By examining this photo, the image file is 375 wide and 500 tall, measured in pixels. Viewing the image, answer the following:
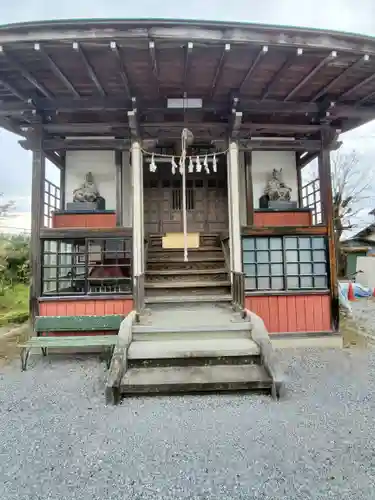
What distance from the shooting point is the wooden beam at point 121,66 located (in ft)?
14.0

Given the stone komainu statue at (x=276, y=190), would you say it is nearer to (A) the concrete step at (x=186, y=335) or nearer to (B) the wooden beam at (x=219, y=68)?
(B) the wooden beam at (x=219, y=68)

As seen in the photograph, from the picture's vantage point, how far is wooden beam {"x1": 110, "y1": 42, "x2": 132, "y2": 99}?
14.0 feet

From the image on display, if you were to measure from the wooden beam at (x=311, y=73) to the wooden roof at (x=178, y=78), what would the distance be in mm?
17

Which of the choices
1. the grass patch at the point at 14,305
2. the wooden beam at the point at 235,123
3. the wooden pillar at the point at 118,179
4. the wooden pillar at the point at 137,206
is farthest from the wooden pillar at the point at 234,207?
the grass patch at the point at 14,305

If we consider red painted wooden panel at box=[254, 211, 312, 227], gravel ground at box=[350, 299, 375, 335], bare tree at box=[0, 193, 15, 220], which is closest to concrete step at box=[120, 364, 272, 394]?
red painted wooden panel at box=[254, 211, 312, 227]

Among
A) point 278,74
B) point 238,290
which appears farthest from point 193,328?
point 278,74

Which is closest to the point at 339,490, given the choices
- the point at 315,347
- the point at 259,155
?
the point at 315,347

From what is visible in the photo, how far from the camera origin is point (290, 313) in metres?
6.05

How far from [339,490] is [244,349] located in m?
1.97

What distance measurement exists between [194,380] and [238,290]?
6.61ft

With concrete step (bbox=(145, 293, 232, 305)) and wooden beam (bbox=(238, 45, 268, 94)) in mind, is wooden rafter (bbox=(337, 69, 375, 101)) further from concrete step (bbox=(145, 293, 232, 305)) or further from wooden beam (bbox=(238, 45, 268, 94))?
concrete step (bbox=(145, 293, 232, 305))

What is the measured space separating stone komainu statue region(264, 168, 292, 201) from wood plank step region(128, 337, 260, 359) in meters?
3.67

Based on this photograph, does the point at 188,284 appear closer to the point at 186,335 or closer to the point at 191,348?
the point at 186,335

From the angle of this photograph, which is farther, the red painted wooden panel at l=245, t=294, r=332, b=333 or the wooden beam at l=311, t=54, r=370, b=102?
the red painted wooden panel at l=245, t=294, r=332, b=333
